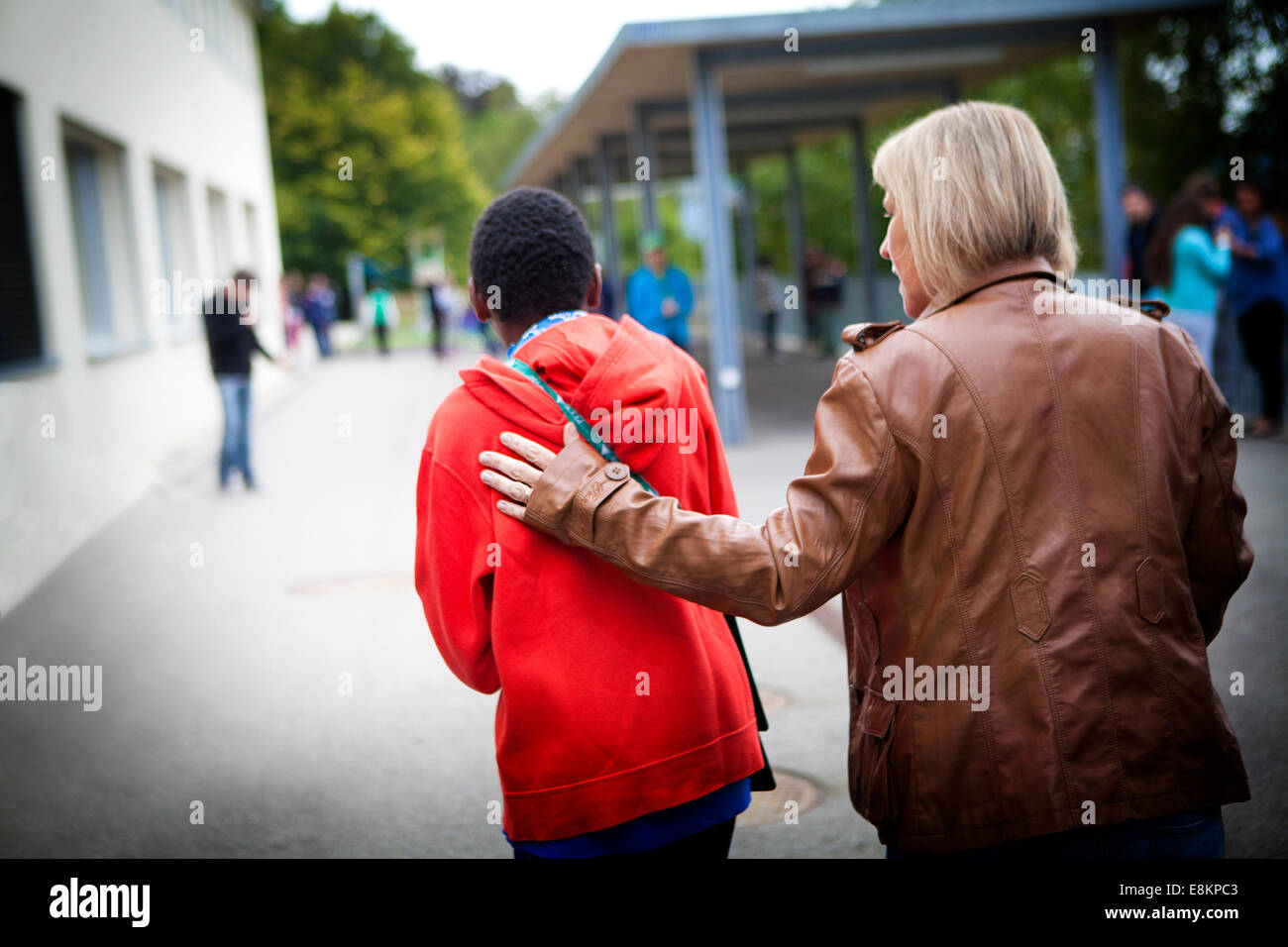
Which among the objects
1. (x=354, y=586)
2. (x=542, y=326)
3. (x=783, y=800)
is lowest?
(x=783, y=800)

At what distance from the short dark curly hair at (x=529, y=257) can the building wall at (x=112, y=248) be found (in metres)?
6.53

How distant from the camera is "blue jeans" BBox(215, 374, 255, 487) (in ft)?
36.7

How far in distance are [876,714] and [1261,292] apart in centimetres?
921

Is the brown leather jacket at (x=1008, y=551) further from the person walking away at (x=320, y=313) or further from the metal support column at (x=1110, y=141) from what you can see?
the person walking away at (x=320, y=313)

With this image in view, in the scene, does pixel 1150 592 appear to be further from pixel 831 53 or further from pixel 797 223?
pixel 797 223

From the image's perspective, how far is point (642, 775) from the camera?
2.08 m

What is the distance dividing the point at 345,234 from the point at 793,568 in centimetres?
5064

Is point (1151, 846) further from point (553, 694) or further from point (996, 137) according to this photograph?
point (996, 137)

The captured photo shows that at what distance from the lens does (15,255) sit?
32.1 feet

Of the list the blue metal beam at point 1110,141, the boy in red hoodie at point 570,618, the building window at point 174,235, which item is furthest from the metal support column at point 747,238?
the boy in red hoodie at point 570,618

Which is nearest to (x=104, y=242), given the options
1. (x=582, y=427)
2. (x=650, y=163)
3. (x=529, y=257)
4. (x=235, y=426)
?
(x=235, y=426)

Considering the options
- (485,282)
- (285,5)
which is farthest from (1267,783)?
(285,5)

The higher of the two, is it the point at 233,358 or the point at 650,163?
the point at 650,163

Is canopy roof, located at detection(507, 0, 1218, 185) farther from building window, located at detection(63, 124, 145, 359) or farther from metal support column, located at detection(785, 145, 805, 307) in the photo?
building window, located at detection(63, 124, 145, 359)
